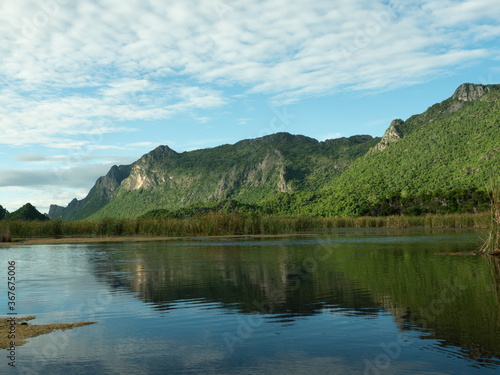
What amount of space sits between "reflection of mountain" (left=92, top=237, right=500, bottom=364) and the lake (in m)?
0.05

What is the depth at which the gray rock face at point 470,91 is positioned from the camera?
181125mm

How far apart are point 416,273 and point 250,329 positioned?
1197 centimetres

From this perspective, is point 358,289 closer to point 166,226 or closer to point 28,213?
point 166,226

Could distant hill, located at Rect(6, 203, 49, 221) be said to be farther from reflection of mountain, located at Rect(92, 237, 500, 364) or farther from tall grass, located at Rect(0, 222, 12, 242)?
reflection of mountain, located at Rect(92, 237, 500, 364)

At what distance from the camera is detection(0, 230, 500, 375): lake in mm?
8172

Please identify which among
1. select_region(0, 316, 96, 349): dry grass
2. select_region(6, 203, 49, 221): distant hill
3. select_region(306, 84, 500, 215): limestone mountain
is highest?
select_region(306, 84, 500, 215): limestone mountain

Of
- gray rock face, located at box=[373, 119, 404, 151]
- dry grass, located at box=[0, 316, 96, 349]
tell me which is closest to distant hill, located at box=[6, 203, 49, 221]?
dry grass, located at box=[0, 316, 96, 349]

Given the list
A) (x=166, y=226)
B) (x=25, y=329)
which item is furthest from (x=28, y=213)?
(x=25, y=329)

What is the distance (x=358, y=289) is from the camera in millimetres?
16203

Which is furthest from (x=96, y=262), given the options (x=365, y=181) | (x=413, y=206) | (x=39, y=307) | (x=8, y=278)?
(x=365, y=181)

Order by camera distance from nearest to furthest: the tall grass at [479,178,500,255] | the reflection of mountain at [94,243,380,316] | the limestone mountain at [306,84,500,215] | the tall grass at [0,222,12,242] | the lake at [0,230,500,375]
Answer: the lake at [0,230,500,375] → the reflection of mountain at [94,243,380,316] → the tall grass at [479,178,500,255] → the tall grass at [0,222,12,242] → the limestone mountain at [306,84,500,215]

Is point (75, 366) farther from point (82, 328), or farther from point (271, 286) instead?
point (271, 286)

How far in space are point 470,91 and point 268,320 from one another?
203610 mm

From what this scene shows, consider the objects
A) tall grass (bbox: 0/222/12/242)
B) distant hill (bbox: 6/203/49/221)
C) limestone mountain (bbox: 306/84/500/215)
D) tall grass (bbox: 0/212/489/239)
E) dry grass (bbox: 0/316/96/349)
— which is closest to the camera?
dry grass (bbox: 0/316/96/349)
